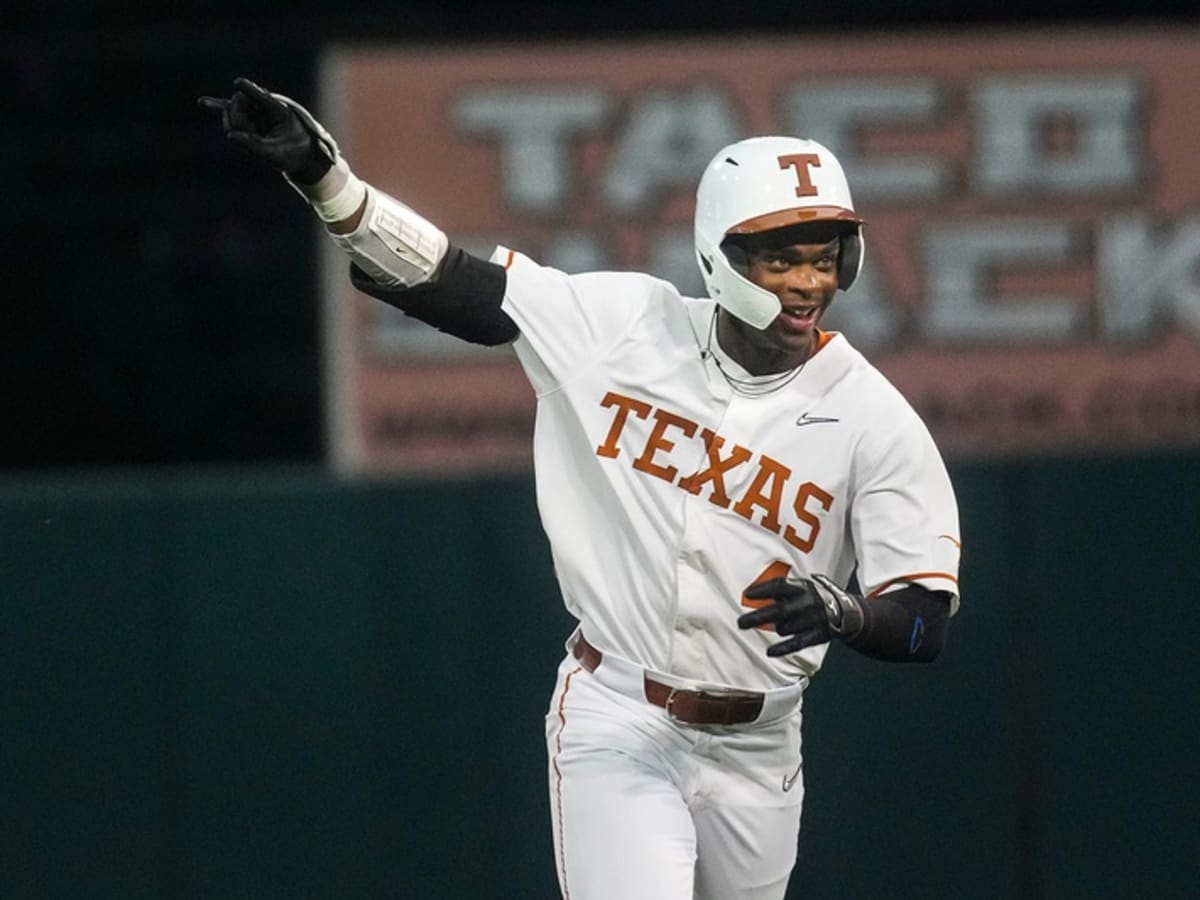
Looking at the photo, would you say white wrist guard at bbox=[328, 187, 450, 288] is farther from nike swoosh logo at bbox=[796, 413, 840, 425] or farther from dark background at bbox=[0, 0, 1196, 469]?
dark background at bbox=[0, 0, 1196, 469]

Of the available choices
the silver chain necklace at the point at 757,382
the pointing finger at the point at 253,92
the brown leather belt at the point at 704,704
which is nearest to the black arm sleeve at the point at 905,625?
the brown leather belt at the point at 704,704

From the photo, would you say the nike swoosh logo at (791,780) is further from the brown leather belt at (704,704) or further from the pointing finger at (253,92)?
the pointing finger at (253,92)

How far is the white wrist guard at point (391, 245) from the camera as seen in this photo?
467 centimetres

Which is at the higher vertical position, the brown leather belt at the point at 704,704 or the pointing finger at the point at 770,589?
the pointing finger at the point at 770,589

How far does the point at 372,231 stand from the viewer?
467cm

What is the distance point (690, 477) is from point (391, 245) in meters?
0.72

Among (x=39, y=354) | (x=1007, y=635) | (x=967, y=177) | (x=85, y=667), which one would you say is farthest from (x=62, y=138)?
(x=1007, y=635)

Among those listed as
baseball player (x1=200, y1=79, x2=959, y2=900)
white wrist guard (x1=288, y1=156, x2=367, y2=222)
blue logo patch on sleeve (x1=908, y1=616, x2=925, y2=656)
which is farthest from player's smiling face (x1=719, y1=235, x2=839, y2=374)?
white wrist guard (x1=288, y1=156, x2=367, y2=222)

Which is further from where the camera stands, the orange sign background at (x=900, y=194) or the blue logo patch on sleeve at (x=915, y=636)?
the orange sign background at (x=900, y=194)

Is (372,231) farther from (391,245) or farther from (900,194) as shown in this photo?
(900,194)

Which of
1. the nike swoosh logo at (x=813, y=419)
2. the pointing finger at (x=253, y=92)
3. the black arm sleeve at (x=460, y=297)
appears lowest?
the nike swoosh logo at (x=813, y=419)

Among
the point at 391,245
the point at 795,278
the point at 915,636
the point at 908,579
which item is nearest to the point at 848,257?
the point at 795,278

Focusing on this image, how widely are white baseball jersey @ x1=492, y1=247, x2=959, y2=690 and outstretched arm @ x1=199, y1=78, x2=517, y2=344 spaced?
69 millimetres

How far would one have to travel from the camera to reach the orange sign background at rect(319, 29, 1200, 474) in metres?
9.87
